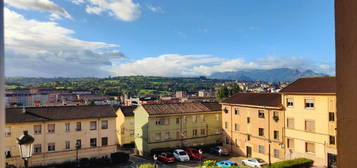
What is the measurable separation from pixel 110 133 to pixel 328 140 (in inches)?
608

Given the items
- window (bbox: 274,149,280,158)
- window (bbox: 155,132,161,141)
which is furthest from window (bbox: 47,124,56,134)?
window (bbox: 274,149,280,158)

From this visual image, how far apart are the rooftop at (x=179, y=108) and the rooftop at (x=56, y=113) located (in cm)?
357

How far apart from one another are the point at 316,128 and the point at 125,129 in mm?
17069

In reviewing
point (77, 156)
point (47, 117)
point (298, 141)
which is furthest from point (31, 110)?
point (298, 141)

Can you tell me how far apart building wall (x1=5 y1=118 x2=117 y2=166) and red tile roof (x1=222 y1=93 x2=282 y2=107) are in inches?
433

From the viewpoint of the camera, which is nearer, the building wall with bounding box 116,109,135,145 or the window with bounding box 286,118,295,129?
the window with bounding box 286,118,295,129

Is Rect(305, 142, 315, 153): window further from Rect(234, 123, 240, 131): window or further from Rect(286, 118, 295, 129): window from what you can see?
Rect(234, 123, 240, 131): window

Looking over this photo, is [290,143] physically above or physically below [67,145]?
above

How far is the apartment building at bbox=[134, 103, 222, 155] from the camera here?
71.6 ft

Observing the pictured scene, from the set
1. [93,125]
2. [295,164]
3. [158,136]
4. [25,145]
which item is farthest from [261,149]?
[25,145]

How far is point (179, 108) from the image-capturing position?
2347cm

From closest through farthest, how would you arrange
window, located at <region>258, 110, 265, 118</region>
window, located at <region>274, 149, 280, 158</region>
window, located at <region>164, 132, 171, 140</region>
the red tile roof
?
window, located at <region>274, 149, 280, 158</region>, the red tile roof, window, located at <region>258, 110, 265, 118</region>, window, located at <region>164, 132, 171, 140</region>

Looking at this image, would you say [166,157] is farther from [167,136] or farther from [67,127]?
[67,127]

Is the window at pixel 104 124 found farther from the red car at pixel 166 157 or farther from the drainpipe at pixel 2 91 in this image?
the drainpipe at pixel 2 91
